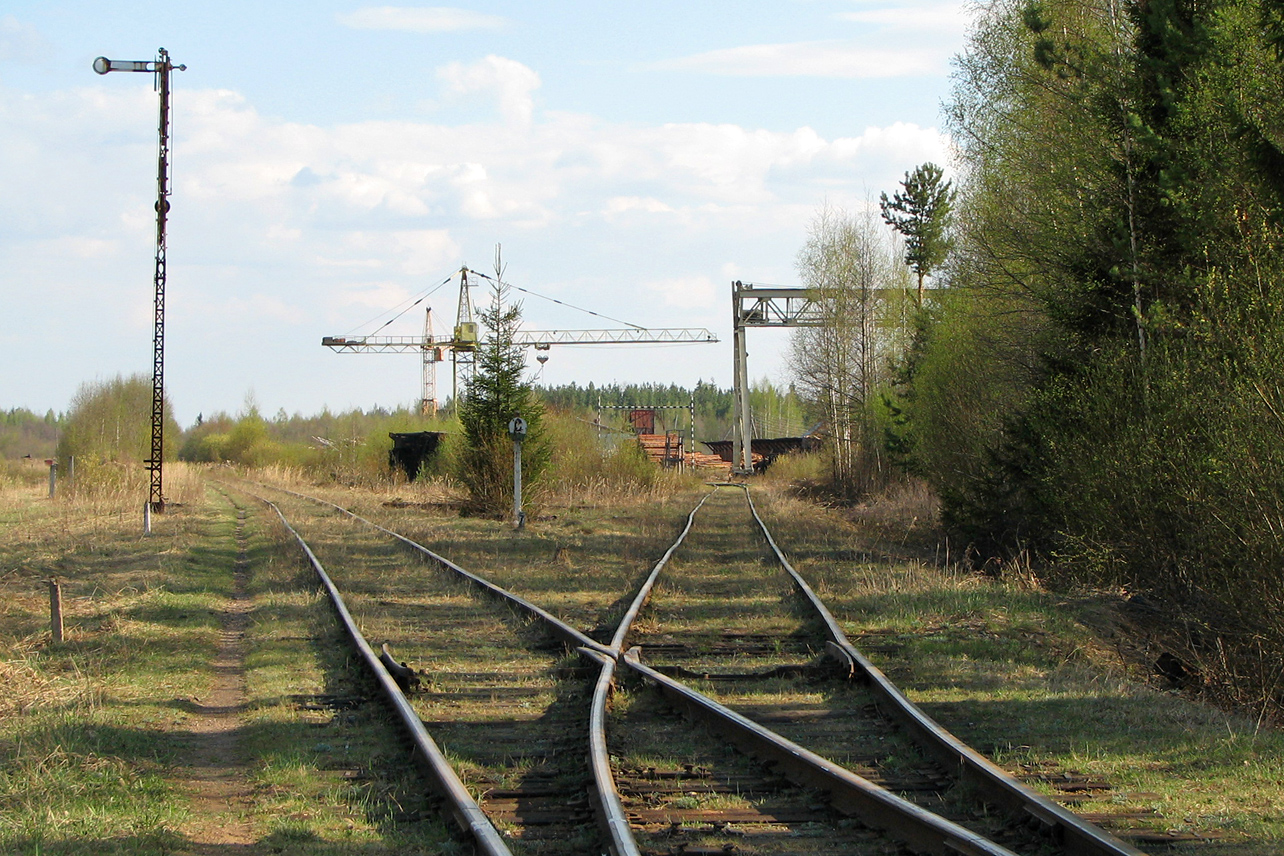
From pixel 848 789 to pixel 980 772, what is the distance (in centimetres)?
72

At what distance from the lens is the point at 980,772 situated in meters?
5.50

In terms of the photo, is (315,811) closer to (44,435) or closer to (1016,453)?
(1016,453)

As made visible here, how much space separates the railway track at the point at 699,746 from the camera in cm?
491

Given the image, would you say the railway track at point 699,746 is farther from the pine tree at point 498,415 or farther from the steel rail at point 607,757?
the pine tree at point 498,415

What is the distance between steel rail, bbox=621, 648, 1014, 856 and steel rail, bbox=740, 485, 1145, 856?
0.31 meters

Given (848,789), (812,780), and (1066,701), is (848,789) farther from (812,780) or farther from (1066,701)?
(1066,701)

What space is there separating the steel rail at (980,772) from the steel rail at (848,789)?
0.31 metres

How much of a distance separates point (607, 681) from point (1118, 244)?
8788mm

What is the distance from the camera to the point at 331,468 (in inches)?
2373

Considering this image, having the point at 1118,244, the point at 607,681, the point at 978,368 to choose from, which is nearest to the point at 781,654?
the point at 607,681

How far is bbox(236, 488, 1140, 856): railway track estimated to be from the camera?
4.91m

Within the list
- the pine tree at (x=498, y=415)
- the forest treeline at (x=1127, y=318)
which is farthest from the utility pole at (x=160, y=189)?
the forest treeline at (x=1127, y=318)

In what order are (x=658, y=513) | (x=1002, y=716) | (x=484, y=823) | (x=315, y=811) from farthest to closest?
(x=658, y=513) < (x=1002, y=716) < (x=315, y=811) < (x=484, y=823)

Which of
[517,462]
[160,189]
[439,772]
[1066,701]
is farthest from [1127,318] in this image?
[160,189]
